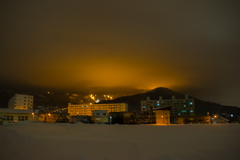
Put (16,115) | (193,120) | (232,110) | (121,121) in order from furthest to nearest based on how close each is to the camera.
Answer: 1. (232,110)
2. (193,120)
3. (121,121)
4. (16,115)

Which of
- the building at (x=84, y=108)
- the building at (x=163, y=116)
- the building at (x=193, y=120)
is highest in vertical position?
the building at (x=84, y=108)

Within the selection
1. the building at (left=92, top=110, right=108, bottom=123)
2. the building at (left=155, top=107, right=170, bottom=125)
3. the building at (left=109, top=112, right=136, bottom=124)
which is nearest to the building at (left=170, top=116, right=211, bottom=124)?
the building at (left=155, top=107, right=170, bottom=125)

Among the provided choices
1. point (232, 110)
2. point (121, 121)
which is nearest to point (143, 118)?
point (121, 121)

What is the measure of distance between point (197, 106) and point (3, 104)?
567ft

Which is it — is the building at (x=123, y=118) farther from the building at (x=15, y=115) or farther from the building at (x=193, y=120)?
the building at (x=15, y=115)

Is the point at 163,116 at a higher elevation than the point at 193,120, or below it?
higher

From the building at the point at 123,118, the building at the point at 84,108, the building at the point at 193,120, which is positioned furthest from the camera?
the building at the point at 84,108

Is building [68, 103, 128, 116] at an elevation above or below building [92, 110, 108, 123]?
above

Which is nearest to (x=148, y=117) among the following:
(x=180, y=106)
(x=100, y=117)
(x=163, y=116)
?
(x=163, y=116)

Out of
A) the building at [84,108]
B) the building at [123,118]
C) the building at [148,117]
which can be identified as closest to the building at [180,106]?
the building at [148,117]

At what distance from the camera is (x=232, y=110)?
170 meters

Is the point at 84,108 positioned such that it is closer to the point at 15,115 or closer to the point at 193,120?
the point at 15,115

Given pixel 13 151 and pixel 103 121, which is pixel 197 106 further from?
pixel 13 151

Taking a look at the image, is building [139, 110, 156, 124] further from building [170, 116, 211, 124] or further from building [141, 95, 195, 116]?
building [141, 95, 195, 116]
